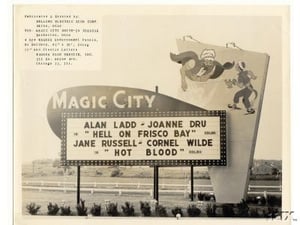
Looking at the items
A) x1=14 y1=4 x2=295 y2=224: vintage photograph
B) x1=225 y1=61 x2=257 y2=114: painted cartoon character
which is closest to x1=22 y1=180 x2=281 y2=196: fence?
x1=14 y1=4 x2=295 y2=224: vintage photograph

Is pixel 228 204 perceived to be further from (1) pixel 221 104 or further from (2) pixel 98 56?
(2) pixel 98 56

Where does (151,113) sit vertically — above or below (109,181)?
above

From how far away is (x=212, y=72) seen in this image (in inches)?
21.4

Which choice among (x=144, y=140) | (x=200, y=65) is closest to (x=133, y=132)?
(x=144, y=140)

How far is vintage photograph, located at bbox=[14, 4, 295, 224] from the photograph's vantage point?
534 millimetres

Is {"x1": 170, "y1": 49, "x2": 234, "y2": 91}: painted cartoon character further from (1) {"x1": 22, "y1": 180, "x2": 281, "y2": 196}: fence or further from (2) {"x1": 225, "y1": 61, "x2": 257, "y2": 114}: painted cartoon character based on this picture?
(1) {"x1": 22, "y1": 180, "x2": 281, "y2": 196}: fence

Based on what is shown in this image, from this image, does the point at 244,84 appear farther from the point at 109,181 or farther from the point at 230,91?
the point at 109,181

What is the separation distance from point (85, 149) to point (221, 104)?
0.70ft

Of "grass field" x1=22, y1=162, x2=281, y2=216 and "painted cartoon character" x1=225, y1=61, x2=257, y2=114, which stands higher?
"painted cartoon character" x1=225, y1=61, x2=257, y2=114

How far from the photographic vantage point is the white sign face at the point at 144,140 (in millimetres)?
536

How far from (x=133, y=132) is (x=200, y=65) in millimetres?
142

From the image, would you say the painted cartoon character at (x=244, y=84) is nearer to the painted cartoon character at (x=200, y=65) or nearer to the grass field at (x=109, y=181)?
the painted cartoon character at (x=200, y=65)

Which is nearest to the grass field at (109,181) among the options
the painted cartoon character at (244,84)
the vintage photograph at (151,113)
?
the vintage photograph at (151,113)

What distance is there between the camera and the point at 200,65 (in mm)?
544
